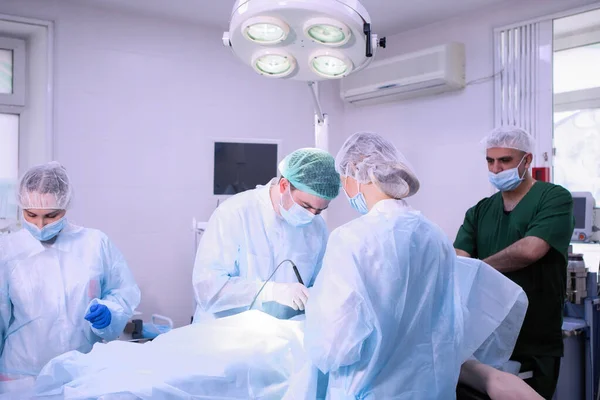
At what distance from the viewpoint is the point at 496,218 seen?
2.22 meters

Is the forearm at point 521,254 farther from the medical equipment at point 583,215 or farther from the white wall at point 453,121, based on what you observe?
the white wall at point 453,121

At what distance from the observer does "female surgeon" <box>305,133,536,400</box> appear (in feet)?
3.75

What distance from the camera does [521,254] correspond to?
195 centimetres

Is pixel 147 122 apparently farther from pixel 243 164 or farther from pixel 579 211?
pixel 579 211

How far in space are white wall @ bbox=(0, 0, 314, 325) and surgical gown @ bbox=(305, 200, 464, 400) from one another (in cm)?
233

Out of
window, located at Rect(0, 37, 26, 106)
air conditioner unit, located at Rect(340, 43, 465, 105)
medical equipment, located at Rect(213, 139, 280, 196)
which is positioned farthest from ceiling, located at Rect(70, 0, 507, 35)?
medical equipment, located at Rect(213, 139, 280, 196)

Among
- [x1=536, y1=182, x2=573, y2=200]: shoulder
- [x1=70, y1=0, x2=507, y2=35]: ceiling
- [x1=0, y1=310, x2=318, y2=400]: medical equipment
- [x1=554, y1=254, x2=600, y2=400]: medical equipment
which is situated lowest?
[x1=554, y1=254, x2=600, y2=400]: medical equipment

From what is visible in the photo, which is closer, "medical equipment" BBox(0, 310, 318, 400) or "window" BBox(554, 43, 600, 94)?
"medical equipment" BBox(0, 310, 318, 400)

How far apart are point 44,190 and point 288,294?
39.2 inches

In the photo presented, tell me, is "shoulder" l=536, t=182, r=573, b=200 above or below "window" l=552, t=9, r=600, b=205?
below

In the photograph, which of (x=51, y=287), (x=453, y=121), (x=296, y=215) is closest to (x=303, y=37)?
(x=296, y=215)

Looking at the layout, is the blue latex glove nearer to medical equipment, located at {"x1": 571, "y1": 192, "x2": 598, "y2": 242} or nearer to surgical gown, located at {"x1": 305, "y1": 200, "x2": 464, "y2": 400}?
surgical gown, located at {"x1": 305, "y1": 200, "x2": 464, "y2": 400}

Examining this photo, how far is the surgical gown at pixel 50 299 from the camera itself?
1824mm

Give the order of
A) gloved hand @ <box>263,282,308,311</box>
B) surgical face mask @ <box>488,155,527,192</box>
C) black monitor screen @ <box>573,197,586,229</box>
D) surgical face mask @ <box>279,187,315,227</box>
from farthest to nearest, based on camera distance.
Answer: black monitor screen @ <box>573,197,586,229</box> < surgical face mask @ <box>488,155,527,192</box> < surgical face mask @ <box>279,187,315,227</box> < gloved hand @ <box>263,282,308,311</box>
